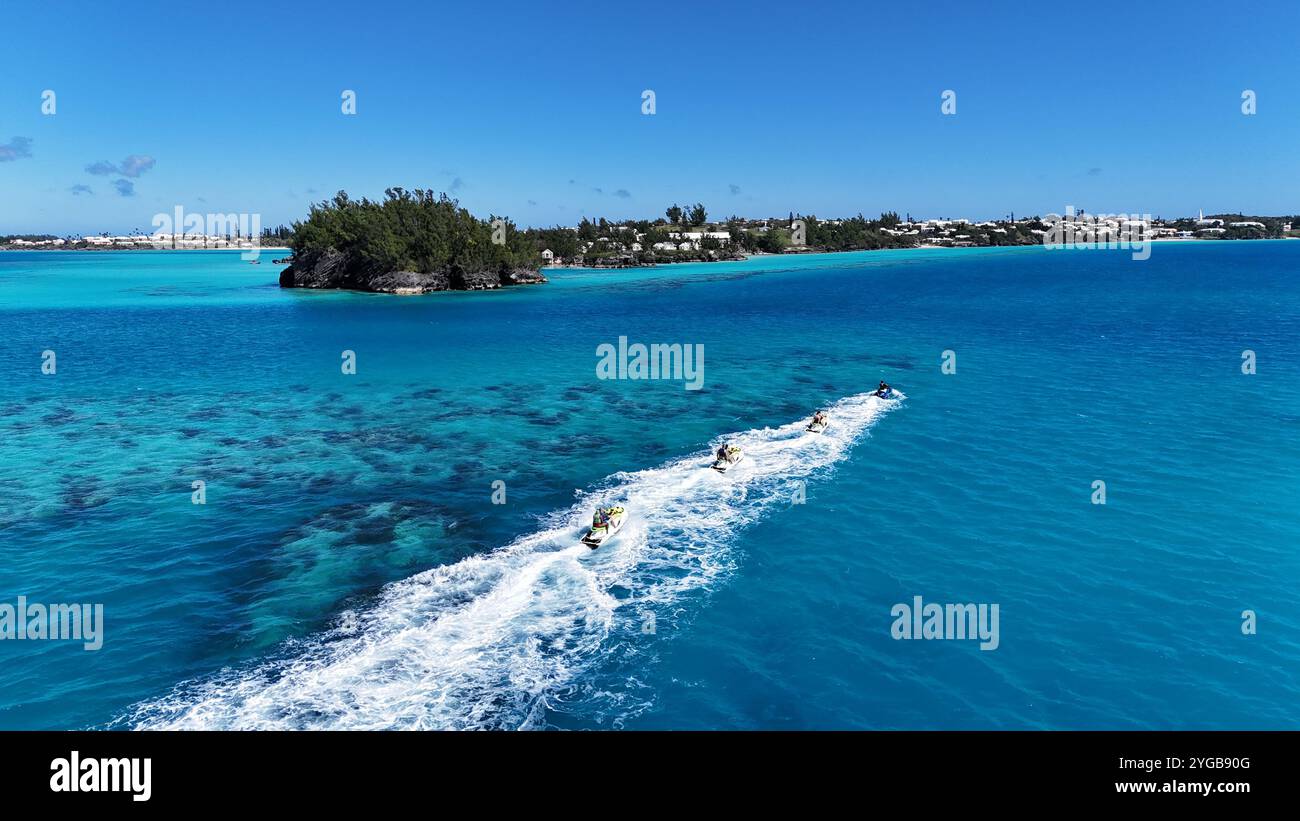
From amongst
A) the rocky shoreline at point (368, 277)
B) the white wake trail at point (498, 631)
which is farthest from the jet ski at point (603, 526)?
the rocky shoreline at point (368, 277)

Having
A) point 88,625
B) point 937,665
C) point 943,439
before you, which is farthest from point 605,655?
point 943,439

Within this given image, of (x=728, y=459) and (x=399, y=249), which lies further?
(x=399, y=249)

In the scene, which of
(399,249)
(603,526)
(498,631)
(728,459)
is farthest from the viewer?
(399,249)

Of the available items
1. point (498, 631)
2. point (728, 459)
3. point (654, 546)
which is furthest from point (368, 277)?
point (498, 631)

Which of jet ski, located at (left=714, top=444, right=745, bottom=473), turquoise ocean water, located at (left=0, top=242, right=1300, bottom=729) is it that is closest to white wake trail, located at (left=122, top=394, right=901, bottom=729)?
turquoise ocean water, located at (left=0, top=242, right=1300, bottom=729)

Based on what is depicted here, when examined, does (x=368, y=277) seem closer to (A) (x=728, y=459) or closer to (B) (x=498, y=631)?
(A) (x=728, y=459)

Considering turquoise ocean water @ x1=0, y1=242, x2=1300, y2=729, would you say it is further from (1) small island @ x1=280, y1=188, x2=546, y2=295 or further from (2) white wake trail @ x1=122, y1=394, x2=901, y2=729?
(1) small island @ x1=280, y1=188, x2=546, y2=295
